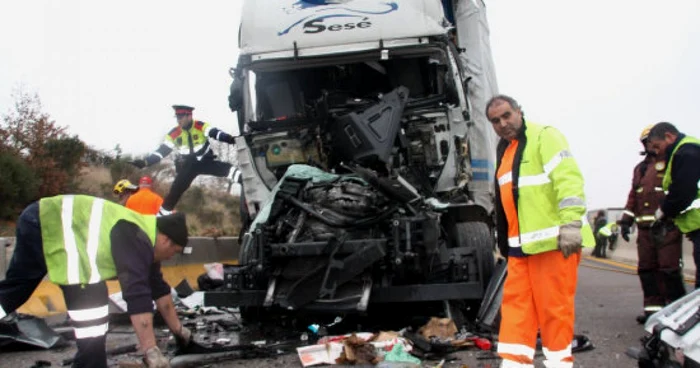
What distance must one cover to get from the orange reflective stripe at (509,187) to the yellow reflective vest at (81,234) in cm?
181

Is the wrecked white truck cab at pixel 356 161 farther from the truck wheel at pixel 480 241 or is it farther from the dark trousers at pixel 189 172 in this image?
the dark trousers at pixel 189 172

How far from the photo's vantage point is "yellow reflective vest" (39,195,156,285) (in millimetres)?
3053

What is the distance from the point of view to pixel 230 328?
521 centimetres

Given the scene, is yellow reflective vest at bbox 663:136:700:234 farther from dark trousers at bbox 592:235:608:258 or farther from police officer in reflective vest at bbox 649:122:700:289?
dark trousers at bbox 592:235:608:258

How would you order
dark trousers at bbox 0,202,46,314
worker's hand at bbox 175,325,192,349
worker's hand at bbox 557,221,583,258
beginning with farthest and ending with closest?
worker's hand at bbox 175,325,192,349 < dark trousers at bbox 0,202,46,314 < worker's hand at bbox 557,221,583,258

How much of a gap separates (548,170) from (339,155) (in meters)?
2.64

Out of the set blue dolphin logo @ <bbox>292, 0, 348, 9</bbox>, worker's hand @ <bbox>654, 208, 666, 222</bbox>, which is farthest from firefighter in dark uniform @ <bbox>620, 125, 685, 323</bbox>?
blue dolphin logo @ <bbox>292, 0, 348, 9</bbox>

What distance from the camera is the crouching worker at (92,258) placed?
9.76ft

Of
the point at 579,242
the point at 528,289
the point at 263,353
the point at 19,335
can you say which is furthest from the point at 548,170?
the point at 19,335

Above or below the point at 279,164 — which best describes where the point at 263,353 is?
below

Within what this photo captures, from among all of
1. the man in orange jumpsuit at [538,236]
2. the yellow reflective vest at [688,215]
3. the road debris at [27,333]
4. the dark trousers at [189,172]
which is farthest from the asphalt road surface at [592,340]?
the dark trousers at [189,172]

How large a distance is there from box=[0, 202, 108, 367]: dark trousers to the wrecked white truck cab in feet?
4.41

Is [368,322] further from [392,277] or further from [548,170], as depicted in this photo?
[548,170]

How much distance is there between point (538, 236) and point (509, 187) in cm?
33
